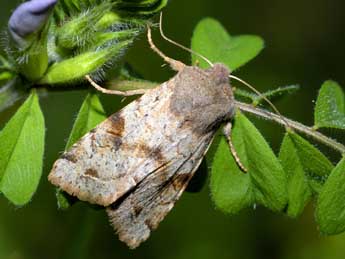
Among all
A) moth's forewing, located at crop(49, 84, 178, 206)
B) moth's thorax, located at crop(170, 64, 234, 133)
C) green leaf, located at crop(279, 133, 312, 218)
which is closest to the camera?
green leaf, located at crop(279, 133, 312, 218)

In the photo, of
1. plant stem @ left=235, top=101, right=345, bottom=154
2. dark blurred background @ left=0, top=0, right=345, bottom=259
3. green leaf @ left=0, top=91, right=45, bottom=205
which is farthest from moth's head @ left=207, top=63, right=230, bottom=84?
dark blurred background @ left=0, top=0, right=345, bottom=259

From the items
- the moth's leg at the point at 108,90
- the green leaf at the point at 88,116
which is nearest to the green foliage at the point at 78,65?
the moth's leg at the point at 108,90

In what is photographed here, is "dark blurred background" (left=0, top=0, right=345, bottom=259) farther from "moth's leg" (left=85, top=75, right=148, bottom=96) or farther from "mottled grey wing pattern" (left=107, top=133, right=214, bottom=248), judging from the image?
"moth's leg" (left=85, top=75, right=148, bottom=96)

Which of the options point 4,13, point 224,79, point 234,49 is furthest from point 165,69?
point 224,79

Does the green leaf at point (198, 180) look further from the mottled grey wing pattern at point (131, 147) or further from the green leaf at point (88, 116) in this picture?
the green leaf at point (88, 116)

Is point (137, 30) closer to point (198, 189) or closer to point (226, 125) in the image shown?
point (226, 125)

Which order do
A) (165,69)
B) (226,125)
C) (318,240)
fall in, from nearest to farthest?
(226,125) → (318,240) → (165,69)
